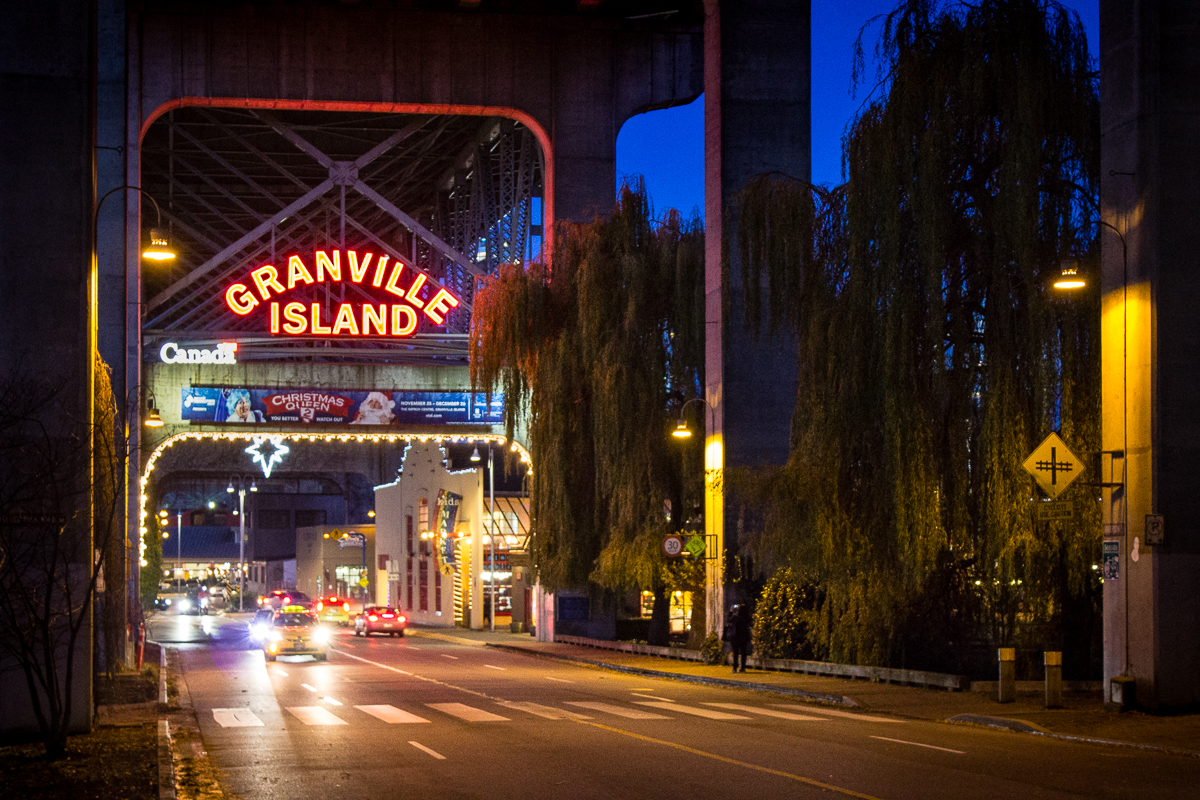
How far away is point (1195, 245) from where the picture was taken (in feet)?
66.2

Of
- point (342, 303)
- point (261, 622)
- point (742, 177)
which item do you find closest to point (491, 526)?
point (342, 303)

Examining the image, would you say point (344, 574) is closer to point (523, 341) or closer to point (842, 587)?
point (523, 341)

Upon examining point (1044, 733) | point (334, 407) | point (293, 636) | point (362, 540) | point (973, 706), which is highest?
point (334, 407)

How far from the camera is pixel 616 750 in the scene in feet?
55.6

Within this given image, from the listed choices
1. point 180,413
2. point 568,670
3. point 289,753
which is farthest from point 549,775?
point 180,413

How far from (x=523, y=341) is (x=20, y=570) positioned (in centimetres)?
2508

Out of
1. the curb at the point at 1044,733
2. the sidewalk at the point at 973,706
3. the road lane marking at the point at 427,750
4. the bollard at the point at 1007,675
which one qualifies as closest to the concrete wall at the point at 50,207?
the road lane marking at the point at 427,750

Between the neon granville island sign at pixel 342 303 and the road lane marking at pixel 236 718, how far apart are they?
3193 cm

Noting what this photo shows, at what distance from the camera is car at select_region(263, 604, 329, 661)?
130 ft

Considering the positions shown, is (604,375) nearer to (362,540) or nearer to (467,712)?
(467,712)

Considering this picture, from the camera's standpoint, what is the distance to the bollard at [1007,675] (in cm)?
2236

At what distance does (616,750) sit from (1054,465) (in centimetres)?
808

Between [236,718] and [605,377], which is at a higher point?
[605,377]

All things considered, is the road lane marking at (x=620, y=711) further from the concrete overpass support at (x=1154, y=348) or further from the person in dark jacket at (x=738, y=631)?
the person in dark jacket at (x=738, y=631)
